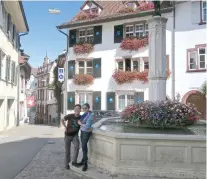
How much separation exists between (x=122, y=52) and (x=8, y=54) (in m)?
8.83

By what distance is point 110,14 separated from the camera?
28.0m

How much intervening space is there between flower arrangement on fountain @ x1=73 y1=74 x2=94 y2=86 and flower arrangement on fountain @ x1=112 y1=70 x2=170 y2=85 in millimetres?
2109

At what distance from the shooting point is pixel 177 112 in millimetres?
8266

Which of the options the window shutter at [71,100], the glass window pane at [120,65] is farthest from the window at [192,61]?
the window shutter at [71,100]

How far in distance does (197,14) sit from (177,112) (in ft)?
54.4

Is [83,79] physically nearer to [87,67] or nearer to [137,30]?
[87,67]

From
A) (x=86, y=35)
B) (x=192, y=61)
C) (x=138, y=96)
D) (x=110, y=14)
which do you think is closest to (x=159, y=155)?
(x=192, y=61)

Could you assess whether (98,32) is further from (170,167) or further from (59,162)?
(170,167)

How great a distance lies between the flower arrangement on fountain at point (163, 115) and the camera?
322 inches

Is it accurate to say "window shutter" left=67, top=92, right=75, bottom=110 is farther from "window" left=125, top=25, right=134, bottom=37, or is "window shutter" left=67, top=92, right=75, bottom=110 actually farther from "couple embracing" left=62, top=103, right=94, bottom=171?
"couple embracing" left=62, top=103, right=94, bottom=171

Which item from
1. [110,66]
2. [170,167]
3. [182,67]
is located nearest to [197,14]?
[182,67]

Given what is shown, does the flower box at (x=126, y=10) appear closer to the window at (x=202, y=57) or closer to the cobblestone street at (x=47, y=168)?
the window at (x=202, y=57)

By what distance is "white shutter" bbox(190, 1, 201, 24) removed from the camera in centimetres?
2308

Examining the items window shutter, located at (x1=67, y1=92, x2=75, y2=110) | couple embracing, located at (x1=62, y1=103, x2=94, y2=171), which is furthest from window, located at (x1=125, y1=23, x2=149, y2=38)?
couple embracing, located at (x1=62, y1=103, x2=94, y2=171)
